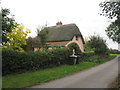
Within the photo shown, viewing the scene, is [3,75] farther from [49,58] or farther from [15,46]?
[15,46]

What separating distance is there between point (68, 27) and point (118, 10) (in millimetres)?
19338

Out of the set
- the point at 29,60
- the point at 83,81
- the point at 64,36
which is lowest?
the point at 83,81

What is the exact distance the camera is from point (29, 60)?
10.4 meters

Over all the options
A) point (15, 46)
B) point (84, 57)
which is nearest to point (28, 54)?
point (15, 46)

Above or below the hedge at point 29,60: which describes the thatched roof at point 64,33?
above

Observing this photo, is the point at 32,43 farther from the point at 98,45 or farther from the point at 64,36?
the point at 98,45

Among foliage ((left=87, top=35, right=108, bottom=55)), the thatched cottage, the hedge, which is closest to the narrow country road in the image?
the hedge

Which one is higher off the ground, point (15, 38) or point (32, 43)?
point (15, 38)

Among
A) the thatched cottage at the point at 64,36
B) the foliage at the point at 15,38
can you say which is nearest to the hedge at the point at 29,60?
the foliage at the point at 15,38

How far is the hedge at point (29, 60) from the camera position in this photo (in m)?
8.72

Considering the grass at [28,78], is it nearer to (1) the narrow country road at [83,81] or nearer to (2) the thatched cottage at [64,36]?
(1) the narrow country road at [83,81]

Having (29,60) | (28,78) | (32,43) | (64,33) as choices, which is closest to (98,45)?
(64,33)

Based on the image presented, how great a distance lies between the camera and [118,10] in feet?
24.3

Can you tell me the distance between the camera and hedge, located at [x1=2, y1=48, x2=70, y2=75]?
8719mm
